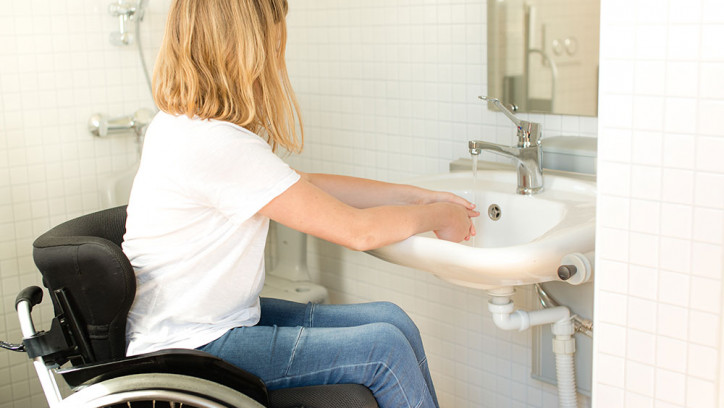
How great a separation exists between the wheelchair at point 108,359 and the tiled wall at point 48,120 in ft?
2.96

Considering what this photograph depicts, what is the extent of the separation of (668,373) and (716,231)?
21cm

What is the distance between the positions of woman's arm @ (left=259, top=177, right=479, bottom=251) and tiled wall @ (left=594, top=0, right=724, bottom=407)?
1.55 ft

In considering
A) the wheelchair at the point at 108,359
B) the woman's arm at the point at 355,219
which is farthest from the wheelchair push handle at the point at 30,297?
the woman's arm at the point at 355,219

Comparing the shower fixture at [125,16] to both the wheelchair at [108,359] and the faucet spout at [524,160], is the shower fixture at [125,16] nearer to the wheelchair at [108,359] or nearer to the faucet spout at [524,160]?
the wheelchair at [108,359]

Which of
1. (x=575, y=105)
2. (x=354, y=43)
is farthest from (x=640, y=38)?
(x=354, y=43)

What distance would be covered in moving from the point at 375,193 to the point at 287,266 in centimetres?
94

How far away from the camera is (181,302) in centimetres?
140

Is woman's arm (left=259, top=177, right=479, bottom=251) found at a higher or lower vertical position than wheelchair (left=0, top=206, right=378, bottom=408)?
higher

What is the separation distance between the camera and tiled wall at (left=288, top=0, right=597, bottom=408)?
1.99 metres

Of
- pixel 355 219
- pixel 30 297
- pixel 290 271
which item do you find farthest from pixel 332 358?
pixel 290 271

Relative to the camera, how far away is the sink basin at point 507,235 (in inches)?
53.7

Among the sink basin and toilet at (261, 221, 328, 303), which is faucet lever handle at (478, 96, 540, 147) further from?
toilet at (261, 221, 328, 303)

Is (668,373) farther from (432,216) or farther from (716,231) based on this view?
(432,216)

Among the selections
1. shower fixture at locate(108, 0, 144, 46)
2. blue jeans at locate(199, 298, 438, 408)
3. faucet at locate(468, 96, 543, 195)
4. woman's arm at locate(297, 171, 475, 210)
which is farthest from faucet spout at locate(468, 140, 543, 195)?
shower fixture at locate(108, 0, 144, 46)
